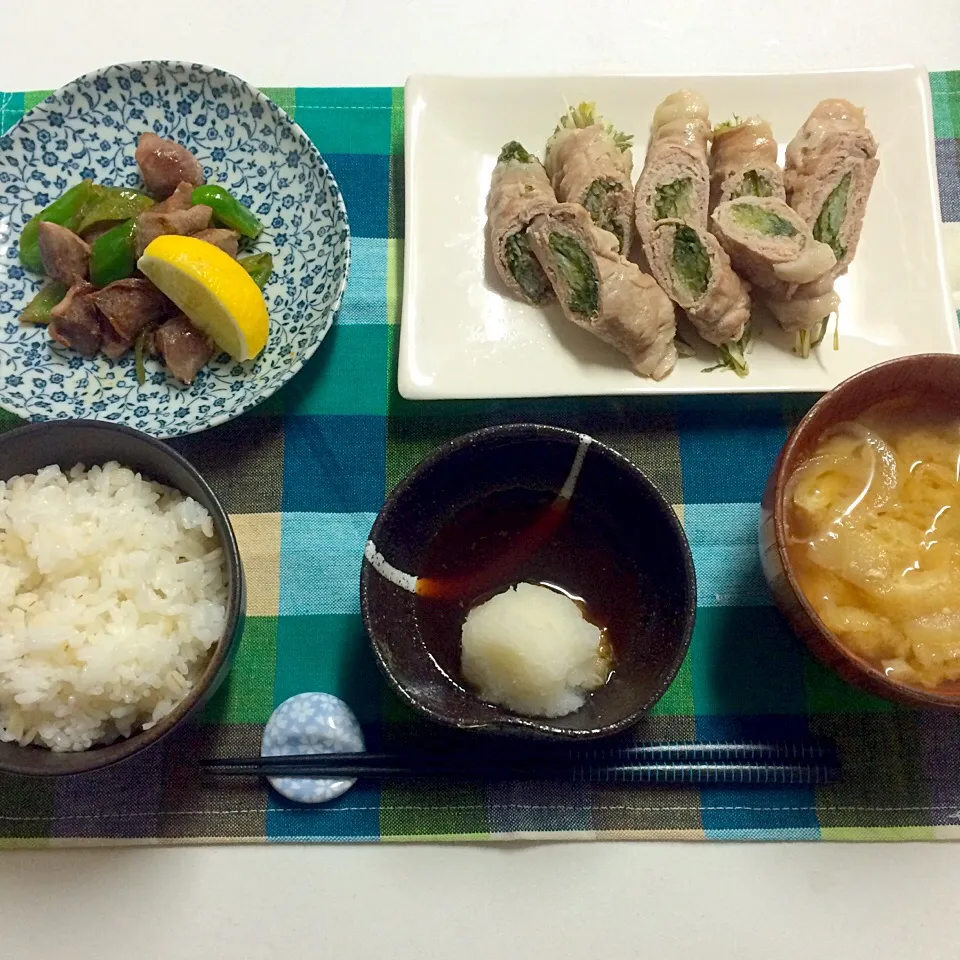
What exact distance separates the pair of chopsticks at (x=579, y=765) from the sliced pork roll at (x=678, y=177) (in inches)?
35.1

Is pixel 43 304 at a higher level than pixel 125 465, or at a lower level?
higher

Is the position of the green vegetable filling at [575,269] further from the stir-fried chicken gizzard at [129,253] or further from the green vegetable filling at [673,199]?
the stir-fried chicken gizzard at [129,253]

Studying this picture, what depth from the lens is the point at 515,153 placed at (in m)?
1.56

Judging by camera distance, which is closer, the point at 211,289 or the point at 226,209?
the point at 211,289

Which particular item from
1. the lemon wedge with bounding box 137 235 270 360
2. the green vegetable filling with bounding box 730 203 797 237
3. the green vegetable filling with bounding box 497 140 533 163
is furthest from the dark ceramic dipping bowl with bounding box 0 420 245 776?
the green vegetable filling with bounding box 730 203 797 237

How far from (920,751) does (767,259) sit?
87 centimetres

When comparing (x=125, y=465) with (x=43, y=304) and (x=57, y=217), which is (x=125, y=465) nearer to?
(x=43, y=304)

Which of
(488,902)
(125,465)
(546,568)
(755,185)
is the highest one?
(755,185)

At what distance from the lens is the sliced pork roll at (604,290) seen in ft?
4.69

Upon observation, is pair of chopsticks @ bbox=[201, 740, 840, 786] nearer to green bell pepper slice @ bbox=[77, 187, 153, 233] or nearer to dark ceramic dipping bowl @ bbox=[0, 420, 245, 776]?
dark ceramic dipping bowl @ bbox=[0, 420, 245, 776]

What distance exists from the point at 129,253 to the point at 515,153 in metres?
0.74

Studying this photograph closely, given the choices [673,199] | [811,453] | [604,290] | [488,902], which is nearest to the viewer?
[811,453]

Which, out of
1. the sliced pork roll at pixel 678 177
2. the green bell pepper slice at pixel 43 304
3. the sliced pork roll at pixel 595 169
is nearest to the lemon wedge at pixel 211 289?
the green bell pepper slice at pixel 43 304

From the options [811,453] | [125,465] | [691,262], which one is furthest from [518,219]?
[125,465]
